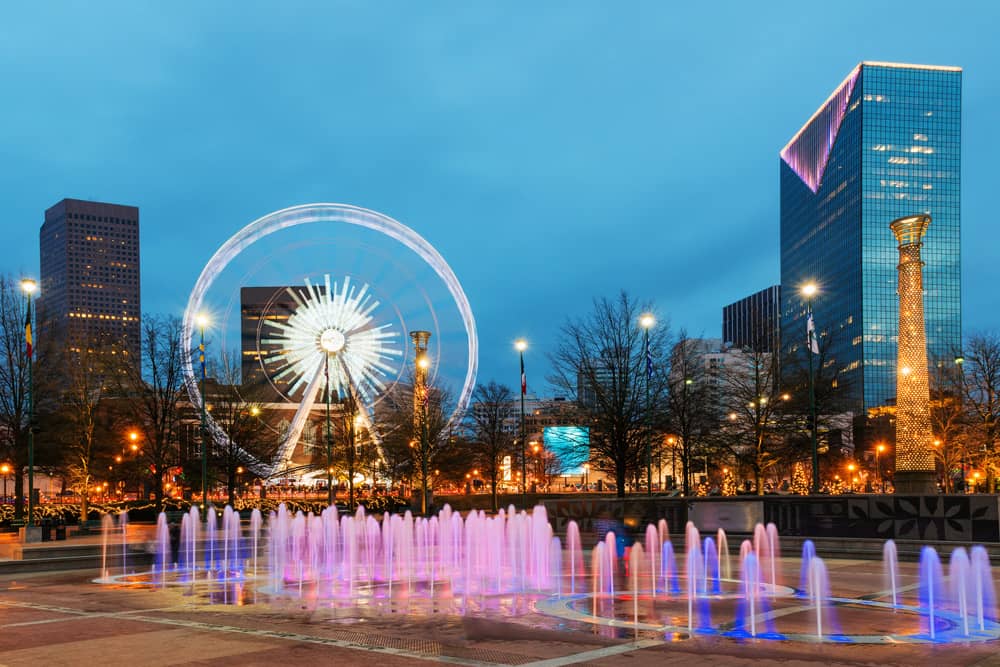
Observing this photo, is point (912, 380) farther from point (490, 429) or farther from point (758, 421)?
point (490, 429)

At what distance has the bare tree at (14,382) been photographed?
41125 millimetres

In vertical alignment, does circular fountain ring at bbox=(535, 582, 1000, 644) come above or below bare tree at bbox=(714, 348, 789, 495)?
below

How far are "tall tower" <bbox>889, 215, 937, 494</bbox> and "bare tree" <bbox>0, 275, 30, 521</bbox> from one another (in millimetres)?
39292

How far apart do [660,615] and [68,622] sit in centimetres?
969

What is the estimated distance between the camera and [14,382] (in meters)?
41.9

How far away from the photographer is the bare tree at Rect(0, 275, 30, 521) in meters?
41.1

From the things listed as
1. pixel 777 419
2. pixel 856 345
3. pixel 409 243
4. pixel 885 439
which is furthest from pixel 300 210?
pixel 856 345

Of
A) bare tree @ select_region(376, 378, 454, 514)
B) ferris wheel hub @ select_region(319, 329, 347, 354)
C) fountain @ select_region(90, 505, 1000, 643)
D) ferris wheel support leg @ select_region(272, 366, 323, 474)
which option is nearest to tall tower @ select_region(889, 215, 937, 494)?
fountain @ select_region(90, 505, 1000, 643)

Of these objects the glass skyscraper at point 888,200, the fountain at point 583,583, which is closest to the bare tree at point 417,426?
the fountain at point 583,583

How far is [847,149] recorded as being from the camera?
168m

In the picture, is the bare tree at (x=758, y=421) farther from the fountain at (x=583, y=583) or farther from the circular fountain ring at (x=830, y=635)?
the circular fountain ring at (x=830, y=635)

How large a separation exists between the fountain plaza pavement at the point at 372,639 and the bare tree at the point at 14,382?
26.3m

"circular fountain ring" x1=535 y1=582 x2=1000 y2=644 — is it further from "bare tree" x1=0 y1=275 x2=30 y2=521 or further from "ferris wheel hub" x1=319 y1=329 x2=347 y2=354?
"ferris wheel hub" x1=319 y1=329 x2=347 y2=354

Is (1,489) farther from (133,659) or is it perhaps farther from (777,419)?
(133,659)
